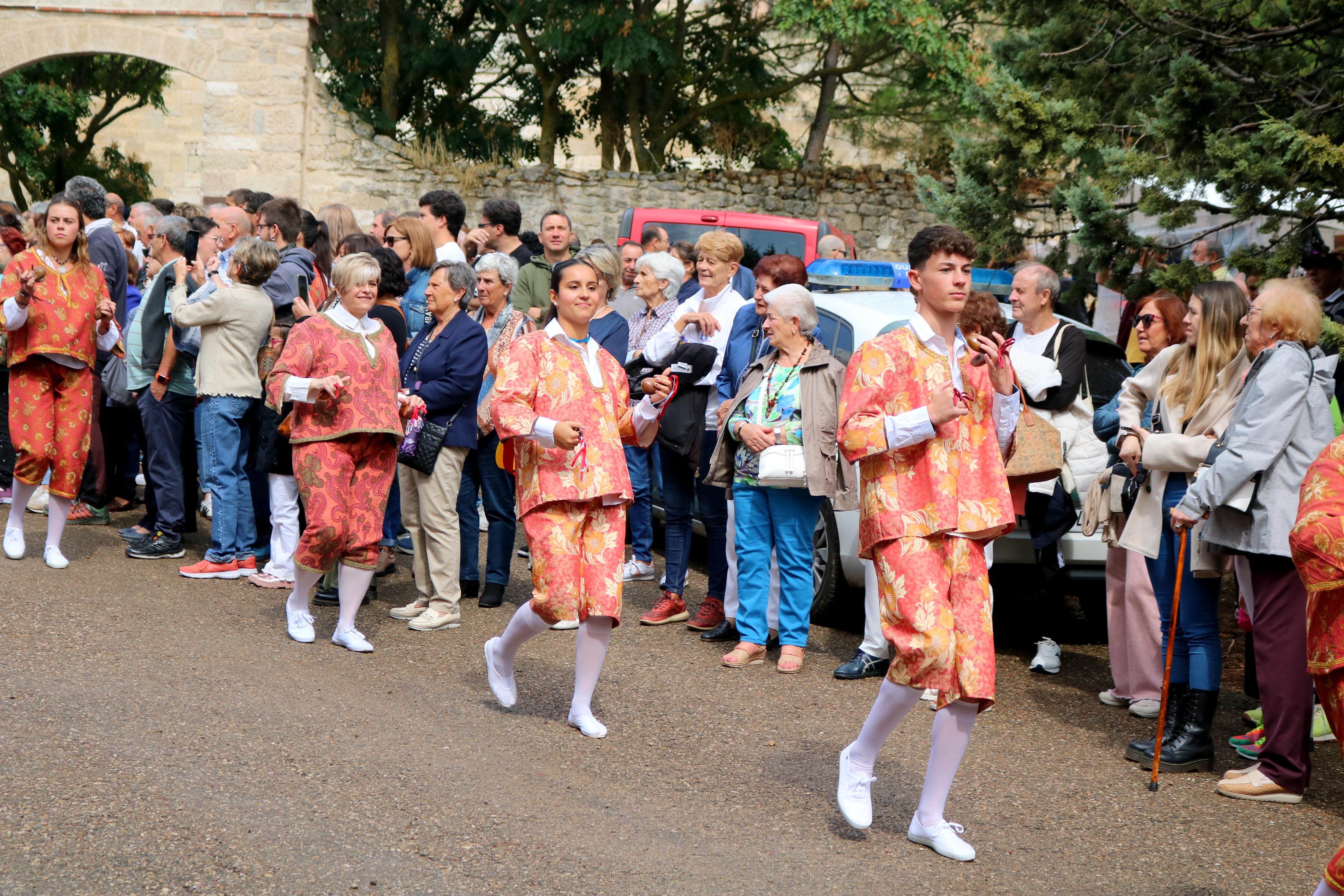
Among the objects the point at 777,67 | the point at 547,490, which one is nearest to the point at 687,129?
the point at 777,67

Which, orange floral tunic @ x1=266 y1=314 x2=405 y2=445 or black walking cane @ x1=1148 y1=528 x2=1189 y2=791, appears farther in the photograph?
orange floral tunic @ x1=266 y1=314 x2=405 y2=445

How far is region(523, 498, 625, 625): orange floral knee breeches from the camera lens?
5.22 metres

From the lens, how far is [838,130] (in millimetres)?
24844

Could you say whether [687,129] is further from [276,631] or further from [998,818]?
[998,818]

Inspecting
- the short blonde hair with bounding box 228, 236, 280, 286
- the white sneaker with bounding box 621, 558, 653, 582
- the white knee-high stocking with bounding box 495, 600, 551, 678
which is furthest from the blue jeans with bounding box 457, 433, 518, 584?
the white knee-high stocking with bounding box 495, 600, 551, 678

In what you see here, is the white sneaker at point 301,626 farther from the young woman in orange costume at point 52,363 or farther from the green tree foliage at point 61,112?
the green tree foliage at point 61,112

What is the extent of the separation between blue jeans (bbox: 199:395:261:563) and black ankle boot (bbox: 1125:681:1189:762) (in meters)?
5.21

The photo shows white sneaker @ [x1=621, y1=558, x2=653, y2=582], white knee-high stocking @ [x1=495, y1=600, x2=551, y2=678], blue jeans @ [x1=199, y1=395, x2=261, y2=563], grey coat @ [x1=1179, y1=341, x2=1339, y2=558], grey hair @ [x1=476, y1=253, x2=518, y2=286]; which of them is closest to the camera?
grey coat @ [x1=1179, y1=341, x2=1339, y2=558]

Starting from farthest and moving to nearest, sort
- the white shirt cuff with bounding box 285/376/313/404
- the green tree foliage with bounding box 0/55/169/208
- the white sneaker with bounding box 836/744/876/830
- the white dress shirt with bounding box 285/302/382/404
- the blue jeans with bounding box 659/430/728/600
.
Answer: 1. the green tree foliage with bounding box 0/55/169/208
2. the blue jeans with bounding box 659/430/728/600
3. the white dress shirt with bounding box 285/302/382/404
4. the white shirt cuff with bounding box 285/376/313/404
5. the white sneaker with bounding box 836/744/876/830

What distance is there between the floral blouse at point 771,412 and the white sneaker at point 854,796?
218 centimetres

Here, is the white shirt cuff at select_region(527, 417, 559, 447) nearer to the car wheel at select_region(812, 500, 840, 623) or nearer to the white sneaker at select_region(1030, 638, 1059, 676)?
the car wheel at select_region(812, 500, 840, 623)

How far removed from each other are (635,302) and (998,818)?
547cm

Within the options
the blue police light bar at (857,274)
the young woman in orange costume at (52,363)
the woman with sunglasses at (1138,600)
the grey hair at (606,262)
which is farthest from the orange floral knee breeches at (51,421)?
the woman with sunglasses at (1138,600)

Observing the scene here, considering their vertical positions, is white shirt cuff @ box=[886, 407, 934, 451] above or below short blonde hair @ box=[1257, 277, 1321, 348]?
below
